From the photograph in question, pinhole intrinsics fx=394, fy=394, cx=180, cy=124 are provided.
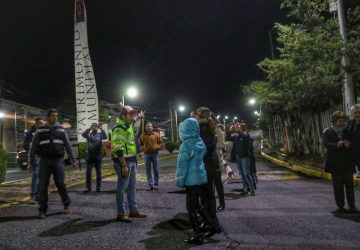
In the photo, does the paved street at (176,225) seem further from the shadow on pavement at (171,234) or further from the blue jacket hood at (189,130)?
the blue jacket hood at (189,130)

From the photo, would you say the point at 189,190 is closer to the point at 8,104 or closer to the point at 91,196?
the point at 91,196

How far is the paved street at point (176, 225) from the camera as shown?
4980mm

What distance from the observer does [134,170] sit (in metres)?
6.73

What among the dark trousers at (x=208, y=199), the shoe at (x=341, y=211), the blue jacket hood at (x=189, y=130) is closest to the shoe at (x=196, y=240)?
the dark trousers at (x=208, y=199)

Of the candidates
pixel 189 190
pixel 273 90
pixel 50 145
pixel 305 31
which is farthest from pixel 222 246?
pixel 273 90

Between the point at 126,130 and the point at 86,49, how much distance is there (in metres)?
7.77

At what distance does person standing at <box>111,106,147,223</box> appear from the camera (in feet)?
20.9

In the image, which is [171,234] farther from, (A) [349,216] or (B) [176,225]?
(A) [349,216]

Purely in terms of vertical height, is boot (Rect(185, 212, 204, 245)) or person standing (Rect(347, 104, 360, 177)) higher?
person standing (Rect(347, 104, 360, 177))

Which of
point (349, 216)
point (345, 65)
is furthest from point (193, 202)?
point (345, 65)

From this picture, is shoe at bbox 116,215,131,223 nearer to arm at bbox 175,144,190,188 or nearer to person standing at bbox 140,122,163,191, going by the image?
arm at bbox 175,144,190,188

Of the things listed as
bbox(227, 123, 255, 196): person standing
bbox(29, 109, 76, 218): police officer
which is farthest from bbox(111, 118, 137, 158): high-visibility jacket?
bbox(227, 123, 255, 196): person standing

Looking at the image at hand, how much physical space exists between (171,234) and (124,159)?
1.60 meters

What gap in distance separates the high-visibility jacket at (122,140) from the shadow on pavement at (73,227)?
1104 millimetres
